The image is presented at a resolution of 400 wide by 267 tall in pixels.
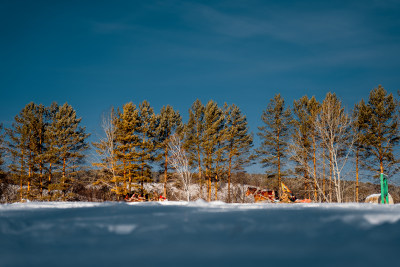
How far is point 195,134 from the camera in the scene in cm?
2858

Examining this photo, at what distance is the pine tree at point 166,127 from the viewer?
27.3 meters

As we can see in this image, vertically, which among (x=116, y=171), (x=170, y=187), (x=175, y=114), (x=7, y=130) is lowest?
(x=170, y=187)

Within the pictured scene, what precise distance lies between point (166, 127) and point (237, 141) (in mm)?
7422

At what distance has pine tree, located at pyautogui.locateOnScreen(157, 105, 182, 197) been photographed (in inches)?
1075

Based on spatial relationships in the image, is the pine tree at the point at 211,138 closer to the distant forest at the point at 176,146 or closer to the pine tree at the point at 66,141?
the distant forest at the point at 176,146

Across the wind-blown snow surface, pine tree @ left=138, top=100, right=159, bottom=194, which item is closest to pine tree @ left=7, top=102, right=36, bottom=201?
pine tree @ left=138, top=100, right=159, bottom=194

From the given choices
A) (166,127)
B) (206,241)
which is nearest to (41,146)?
(166,127)

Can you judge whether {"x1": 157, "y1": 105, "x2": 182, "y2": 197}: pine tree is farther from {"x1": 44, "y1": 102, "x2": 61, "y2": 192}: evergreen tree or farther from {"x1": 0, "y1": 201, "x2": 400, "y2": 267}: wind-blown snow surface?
{"x1": 0, "y1": 201, "x2": 400, "y2": 267}: wind-blown snow surface

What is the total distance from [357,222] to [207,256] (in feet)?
3.53

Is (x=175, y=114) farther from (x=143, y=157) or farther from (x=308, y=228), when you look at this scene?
(x=308, y=228)

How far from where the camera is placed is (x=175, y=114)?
28938 millimetres

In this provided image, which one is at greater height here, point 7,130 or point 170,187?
point 7,130

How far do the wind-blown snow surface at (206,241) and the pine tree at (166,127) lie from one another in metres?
24.9

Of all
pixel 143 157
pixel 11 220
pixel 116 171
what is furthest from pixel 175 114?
pixel 11 220
